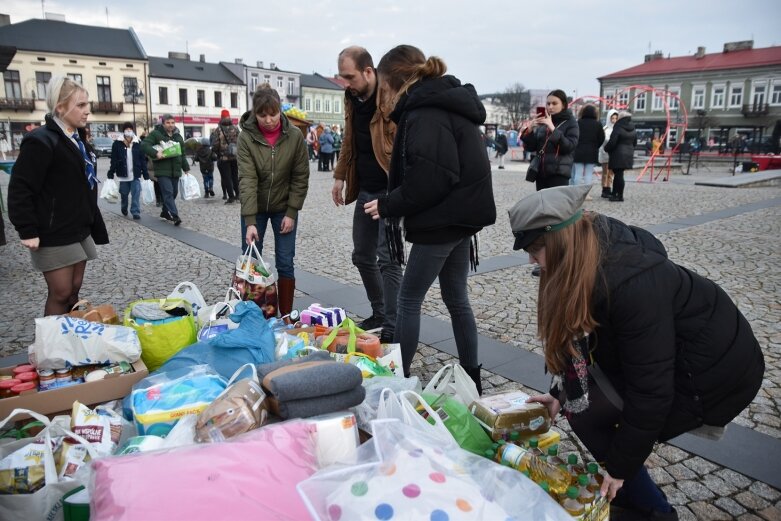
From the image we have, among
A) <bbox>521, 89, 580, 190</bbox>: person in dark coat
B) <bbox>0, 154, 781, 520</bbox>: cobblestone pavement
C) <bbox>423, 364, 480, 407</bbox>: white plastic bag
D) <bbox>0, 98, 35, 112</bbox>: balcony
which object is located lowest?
<bbox>0, 154, 781, 520</bbox>: cobblestone pavement

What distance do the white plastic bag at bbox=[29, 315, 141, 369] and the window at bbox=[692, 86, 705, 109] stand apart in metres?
64.8

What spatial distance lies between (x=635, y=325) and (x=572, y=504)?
66cm

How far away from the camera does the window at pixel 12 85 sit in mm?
50062

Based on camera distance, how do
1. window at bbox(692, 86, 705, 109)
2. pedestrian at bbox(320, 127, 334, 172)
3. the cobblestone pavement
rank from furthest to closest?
window at bbox(692, 86, 705, 109) < pedestrian at bbox(320, 127, 334, 172) < the cobblestone pavement

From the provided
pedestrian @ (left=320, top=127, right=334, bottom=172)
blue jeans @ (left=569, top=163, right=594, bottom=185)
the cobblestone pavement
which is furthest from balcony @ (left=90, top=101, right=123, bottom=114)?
blue jeans @ (left=569, top=163, right=594, bottom=185)

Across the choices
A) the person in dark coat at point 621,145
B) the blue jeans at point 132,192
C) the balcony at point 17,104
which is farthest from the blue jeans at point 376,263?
the balcony at point 17,104

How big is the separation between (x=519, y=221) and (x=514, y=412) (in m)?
0.93

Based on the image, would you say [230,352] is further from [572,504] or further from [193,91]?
[193,91]

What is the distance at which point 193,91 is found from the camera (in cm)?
5972

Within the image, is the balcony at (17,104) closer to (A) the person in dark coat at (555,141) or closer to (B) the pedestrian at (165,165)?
(B) the pedestrian at (165,165)

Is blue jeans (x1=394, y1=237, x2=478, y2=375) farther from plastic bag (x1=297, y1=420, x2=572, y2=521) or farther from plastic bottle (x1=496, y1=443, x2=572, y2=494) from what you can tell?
plastic bag (x1=297, y1=420, x2=572, y2=521)

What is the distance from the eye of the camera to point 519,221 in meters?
1.91

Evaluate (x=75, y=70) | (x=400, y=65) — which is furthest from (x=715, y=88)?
(x=400, y=65)

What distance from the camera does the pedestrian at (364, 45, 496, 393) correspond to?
283cm
